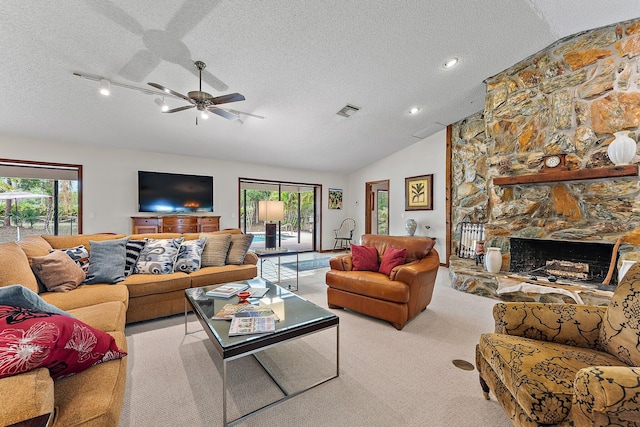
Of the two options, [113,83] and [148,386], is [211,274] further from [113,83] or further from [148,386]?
[113,83]

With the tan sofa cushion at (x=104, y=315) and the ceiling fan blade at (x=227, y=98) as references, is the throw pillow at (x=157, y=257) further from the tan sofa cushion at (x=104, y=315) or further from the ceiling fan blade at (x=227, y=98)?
the ceiling fan blade at (x=227, y=98)

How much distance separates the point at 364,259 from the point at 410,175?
12.8 feet

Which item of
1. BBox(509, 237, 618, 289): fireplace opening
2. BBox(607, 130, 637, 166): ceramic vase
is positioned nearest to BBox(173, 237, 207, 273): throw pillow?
BBox(509, 237, 618, 289): fireplace opening

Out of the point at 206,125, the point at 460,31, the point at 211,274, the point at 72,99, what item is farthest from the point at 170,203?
the point at 460,31

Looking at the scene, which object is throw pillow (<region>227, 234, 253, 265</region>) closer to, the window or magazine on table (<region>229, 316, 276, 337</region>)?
magazine on table (<region>229, 316, 276, 337</region>)

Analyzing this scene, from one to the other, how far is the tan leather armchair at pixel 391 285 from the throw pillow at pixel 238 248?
1.20m

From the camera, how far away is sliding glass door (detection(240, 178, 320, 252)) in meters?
7.20

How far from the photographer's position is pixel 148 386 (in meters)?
1.83

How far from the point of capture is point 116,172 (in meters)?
5.21

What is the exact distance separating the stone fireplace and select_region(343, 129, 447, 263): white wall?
5.33 ft

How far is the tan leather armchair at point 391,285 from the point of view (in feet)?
8.91

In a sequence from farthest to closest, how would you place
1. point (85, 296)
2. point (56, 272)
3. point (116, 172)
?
point (116, 172) → point (56, 272) → point (85, 296)

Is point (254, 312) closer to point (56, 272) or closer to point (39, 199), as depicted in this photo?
point (56, 272)

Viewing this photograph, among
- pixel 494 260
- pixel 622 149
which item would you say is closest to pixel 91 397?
pixel 494 260
